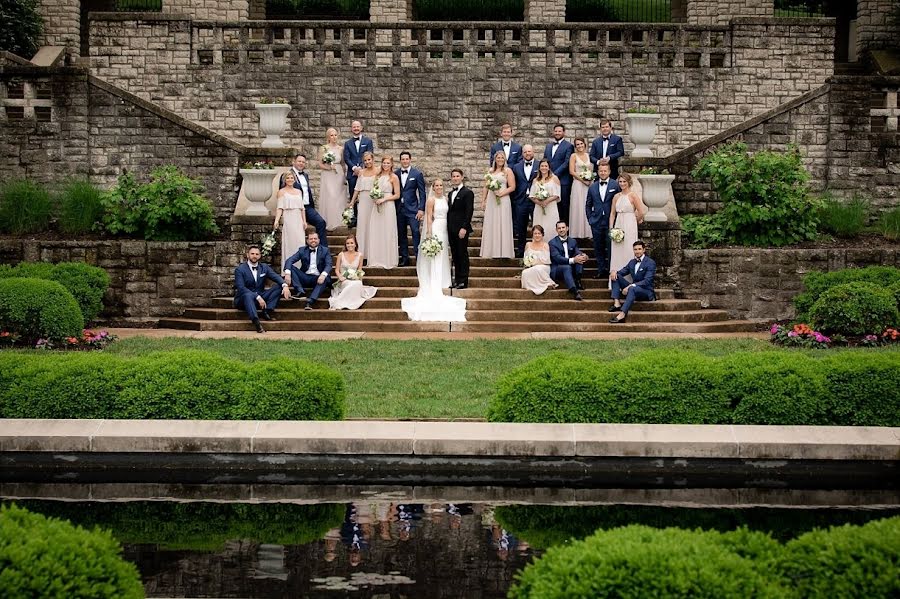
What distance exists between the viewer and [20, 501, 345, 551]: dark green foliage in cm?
920

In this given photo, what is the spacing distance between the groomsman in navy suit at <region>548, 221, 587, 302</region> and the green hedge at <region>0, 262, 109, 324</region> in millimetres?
7006

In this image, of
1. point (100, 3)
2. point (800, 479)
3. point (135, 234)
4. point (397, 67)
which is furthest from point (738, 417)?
point (100, 3)

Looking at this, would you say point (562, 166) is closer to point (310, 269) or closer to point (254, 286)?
point (310, 269)

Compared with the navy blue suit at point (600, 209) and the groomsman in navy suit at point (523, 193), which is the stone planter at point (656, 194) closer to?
the navy blue suit at point (600, 209)

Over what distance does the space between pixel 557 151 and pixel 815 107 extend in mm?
5450

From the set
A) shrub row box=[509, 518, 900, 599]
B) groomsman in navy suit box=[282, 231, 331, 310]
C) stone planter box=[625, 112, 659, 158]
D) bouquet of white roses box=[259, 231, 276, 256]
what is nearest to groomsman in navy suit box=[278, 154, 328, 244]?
groomsman in navy suit box=[282, 231, 331, 310]

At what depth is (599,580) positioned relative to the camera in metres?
6.41

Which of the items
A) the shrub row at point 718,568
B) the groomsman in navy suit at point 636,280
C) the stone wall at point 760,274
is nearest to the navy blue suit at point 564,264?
the groomsman in navy suit at point 636,280

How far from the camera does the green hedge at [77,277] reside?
20.0 meters

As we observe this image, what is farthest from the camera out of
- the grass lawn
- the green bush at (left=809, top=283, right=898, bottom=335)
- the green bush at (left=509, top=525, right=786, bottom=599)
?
the green bush at (left=809, top=283, right=898, bottom=335)

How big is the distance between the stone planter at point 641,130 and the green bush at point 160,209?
7307mm

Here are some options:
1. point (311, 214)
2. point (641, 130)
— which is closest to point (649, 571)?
point (311, 214)

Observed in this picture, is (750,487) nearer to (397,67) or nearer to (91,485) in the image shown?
(91,485)

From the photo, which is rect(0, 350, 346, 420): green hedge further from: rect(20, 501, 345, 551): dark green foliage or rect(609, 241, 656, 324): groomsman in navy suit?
rect(609, 241, 656, 324): groomsman in navy suit
